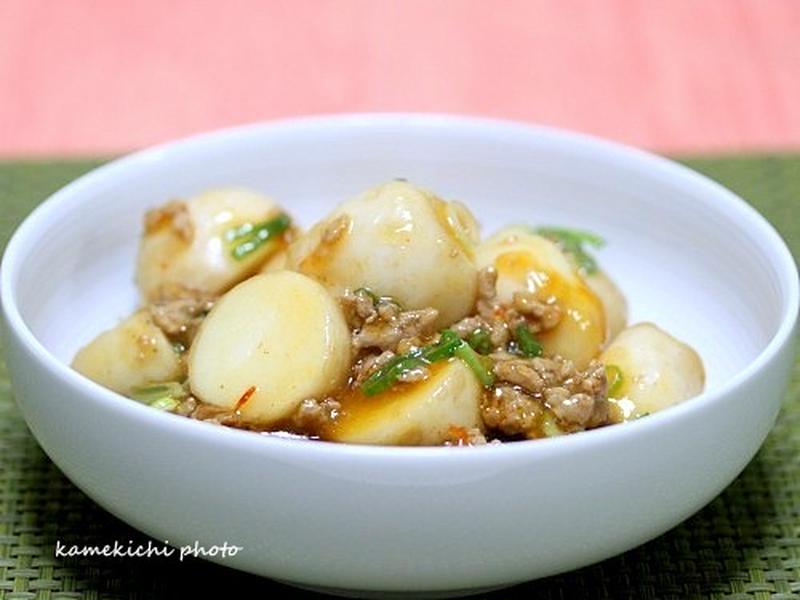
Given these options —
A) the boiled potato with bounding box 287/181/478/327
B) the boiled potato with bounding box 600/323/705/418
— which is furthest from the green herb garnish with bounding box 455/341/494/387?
the boiled potato with bounding box 600/323/705/418

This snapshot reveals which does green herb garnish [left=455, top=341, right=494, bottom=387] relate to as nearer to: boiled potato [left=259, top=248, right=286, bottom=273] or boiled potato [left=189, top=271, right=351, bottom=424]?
boiled potato [left=189, top=271, right=351, bottom=424]

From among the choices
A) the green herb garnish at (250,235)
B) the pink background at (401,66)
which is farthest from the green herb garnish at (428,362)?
the pink background at (401,66)

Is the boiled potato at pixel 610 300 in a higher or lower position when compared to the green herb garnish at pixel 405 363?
lower

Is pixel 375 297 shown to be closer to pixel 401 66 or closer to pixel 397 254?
pixel 397 254

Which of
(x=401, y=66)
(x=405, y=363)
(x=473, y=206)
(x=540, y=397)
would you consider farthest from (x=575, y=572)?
(x=401, y=66)

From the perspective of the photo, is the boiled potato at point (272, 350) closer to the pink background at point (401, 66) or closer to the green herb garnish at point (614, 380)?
the green herb garnish at point (614, 380)

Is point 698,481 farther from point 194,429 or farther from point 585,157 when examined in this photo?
point 585,157

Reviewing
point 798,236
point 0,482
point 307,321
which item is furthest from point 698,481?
point 798,236
